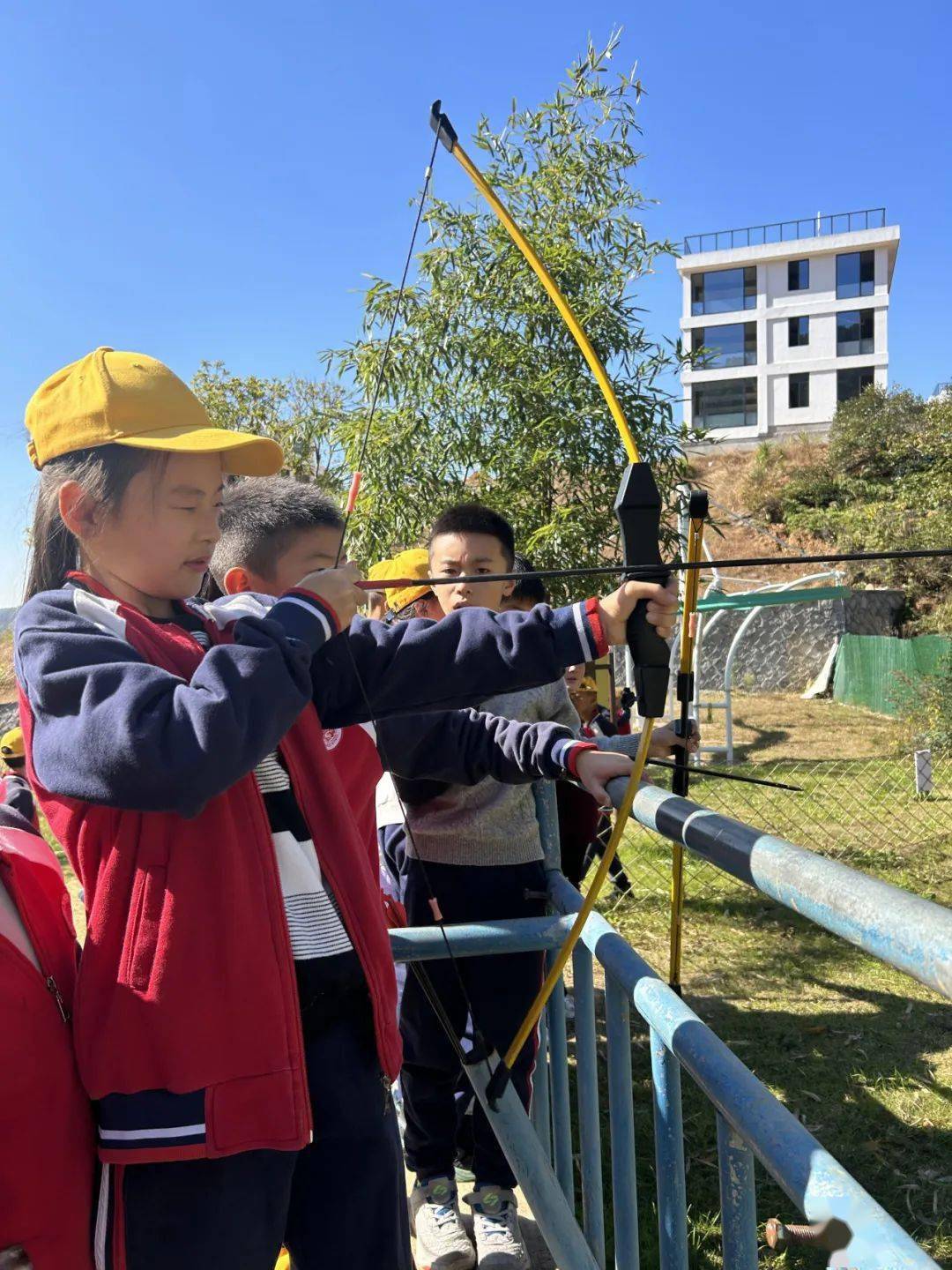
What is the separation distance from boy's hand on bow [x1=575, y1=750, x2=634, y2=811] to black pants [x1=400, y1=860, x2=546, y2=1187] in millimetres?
561

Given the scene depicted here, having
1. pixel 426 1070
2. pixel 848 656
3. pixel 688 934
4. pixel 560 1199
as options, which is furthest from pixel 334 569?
pixel 848 656

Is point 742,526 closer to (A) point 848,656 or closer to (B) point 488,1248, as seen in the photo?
(A) point 848,656

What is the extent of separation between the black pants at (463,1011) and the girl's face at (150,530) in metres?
1.15

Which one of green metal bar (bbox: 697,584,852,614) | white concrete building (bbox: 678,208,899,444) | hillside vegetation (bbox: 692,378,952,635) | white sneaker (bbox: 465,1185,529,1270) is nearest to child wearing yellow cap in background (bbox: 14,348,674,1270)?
white sneaker (bbox: 465,1185,529,1270)

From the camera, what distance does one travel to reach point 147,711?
44.5 inches

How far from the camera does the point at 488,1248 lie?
2203mm

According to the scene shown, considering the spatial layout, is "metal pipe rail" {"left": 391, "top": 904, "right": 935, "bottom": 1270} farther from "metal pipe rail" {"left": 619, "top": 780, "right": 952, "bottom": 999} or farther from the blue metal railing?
"metal pipe rail" {"left": 619, "top": 780, "right": 952, "bottom": 999}

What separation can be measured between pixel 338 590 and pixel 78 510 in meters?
0.37

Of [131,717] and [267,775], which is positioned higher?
[131,717]

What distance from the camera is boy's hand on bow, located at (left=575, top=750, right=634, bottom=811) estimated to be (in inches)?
68.2

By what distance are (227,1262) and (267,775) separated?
58 cm

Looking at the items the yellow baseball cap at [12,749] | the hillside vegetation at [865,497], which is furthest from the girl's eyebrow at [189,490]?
the hillside vegetation at [865,497]

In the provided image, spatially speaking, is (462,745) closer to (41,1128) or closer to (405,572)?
(41,1128)

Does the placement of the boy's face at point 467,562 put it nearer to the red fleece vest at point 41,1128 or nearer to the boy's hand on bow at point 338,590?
the boy's hand on bow at point 338,590
